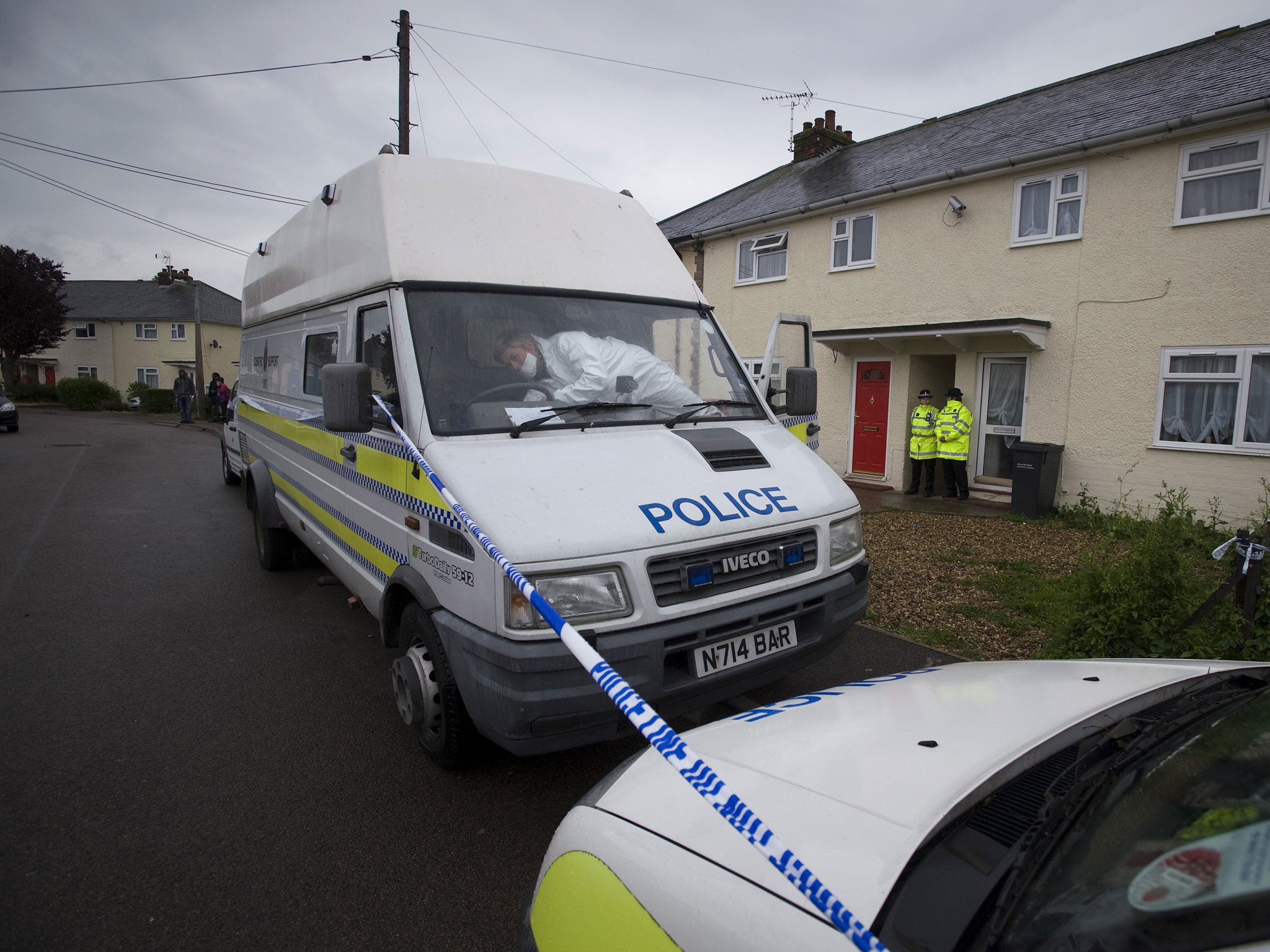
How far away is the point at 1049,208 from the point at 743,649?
1062 cm

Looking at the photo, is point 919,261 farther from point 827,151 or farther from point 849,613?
point 849,613

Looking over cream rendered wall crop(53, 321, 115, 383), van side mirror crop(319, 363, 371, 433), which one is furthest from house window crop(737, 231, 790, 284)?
cream rendered wall crop(53, 321, 115, 383)

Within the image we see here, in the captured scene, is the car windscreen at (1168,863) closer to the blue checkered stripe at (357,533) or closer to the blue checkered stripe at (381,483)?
the blue checkered stripe at (381,483)

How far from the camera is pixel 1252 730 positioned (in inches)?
58.2

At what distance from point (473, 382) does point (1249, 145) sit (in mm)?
10577

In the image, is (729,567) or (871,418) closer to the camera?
(729,567)

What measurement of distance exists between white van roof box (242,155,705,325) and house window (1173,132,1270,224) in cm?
847

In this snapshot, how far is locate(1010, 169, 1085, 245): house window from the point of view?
1039cm

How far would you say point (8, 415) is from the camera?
74.1 feet

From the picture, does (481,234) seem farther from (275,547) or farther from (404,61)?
(404,61)

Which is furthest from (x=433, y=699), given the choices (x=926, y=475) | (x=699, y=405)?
(x=926, y=475)

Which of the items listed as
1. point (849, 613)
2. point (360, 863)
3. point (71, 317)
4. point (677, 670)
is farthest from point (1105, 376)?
point (71, 317)

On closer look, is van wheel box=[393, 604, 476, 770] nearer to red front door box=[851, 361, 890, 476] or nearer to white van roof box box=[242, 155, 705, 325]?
white van roof box box=[242, 155, 705, 325]

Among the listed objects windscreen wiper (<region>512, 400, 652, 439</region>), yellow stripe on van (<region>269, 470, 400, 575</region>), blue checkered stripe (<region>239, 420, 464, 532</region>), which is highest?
windscreen wiper (<region>512, 400, 652, 439</region>)
